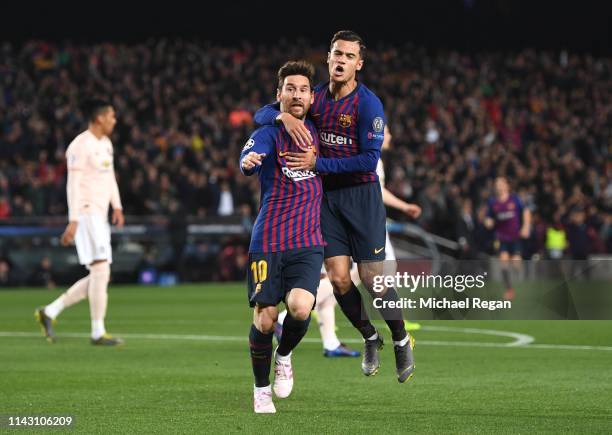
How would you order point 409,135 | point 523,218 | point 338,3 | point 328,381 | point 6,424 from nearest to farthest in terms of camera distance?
1. point 6,424
2. point 328,381
3. point 523,218
4. point 409,135
5. point 338,3

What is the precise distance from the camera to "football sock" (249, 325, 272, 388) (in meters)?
7.70

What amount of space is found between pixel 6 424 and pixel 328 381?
303cm

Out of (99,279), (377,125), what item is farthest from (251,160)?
(99,279)

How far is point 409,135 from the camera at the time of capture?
33.5 m

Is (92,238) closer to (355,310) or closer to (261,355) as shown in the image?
(355,310)

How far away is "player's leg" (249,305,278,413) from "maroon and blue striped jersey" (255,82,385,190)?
1.09 m

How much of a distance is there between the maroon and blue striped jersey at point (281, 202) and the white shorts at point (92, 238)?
511cm

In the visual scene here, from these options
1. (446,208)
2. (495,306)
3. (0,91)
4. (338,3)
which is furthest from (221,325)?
(338,3)

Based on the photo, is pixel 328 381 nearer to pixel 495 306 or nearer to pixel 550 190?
pixel 495 306

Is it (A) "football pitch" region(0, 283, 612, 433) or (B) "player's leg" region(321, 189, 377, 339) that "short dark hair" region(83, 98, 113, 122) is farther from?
(B) "player's leg" region(321, 189, 377, 339)

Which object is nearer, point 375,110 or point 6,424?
point 6,424

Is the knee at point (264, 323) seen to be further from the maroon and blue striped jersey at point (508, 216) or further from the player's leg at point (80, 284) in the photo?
the maroon and blue striped jersey at point (508, 216)

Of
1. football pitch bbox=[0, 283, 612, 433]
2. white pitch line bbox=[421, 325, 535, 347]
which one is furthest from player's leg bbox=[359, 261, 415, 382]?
white pitch line bbox=[421, 325, 535, 347]

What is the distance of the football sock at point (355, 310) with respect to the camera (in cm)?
869
